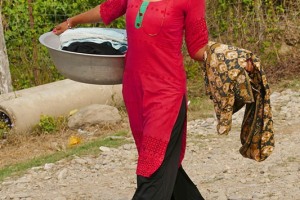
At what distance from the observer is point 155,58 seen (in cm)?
411

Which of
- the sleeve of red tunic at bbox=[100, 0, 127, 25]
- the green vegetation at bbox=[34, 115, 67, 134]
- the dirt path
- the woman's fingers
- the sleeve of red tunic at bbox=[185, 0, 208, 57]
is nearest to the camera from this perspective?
the sleeve of red tunic at bbox=[185, 0, 208, 57]

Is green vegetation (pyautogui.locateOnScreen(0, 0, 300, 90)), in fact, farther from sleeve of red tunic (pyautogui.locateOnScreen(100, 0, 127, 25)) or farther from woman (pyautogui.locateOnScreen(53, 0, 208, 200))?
woman (pyautogui.locateOnScreen(53, 0, 208, 200))

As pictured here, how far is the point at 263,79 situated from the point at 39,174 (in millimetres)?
2811

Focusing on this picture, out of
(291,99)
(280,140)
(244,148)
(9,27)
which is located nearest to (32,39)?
(9,27)

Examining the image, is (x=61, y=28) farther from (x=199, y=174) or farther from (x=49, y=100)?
(x=49, y=100)

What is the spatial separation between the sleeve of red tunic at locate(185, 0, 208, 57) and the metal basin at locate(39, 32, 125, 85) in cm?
40

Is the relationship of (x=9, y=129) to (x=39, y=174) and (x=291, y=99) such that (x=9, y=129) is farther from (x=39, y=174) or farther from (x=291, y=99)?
(x=291, y=99)

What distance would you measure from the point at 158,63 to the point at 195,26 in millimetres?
257

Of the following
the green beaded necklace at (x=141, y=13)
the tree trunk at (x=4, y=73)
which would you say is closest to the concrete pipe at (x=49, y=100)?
the tree trunk at (x=4, y=73)

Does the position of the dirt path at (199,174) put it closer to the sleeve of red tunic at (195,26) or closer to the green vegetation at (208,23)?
the sleeve of red tunic at (195,26)

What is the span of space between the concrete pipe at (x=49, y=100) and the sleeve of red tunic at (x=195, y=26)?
412 centimetres

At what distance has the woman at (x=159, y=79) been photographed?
4059 mm

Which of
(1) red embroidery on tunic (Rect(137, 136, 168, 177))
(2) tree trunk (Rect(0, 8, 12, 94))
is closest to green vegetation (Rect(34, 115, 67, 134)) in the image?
(2) tree trunk (Rect(0, 8, 12, 94))

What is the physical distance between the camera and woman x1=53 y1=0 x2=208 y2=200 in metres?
4.06
